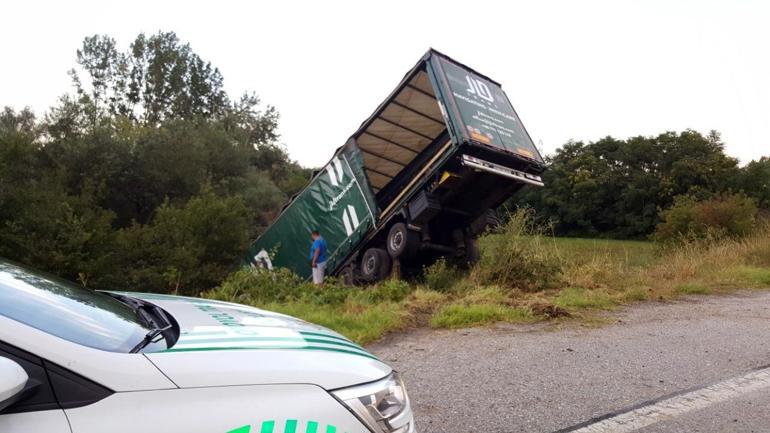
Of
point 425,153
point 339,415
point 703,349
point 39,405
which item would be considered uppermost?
point 425,153

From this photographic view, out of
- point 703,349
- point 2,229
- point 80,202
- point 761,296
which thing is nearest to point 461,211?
point 761,296

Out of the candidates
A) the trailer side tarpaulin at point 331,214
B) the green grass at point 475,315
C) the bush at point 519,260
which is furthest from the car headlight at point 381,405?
the trailer side tarpaulin at point 331,214

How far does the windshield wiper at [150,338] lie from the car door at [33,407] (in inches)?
10.1

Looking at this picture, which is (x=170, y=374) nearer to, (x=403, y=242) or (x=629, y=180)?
(x=403, y=242)

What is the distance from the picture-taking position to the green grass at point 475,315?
594 centimetres

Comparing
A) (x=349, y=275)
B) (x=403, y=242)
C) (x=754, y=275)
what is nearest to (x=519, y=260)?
(x=403, y=242)

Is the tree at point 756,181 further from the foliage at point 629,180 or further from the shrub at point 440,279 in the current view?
the shrub at point 440,279

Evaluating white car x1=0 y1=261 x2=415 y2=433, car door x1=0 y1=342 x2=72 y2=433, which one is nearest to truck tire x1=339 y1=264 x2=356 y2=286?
white car x1=0 y1=261 x2=415 y2=433

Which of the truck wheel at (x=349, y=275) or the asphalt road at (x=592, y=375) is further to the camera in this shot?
the truck wheel at (x=349, y=275)

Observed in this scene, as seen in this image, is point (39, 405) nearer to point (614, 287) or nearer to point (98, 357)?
point (98, 357)

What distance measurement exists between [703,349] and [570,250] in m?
4.80

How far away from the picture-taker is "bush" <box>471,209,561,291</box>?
8.33 meters

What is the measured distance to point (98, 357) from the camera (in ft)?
4.90

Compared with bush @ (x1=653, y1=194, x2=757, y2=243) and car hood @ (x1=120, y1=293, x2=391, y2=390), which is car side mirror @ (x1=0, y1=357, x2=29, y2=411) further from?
bush @ (x1=653, y1=194, x2=757, y2=243)
